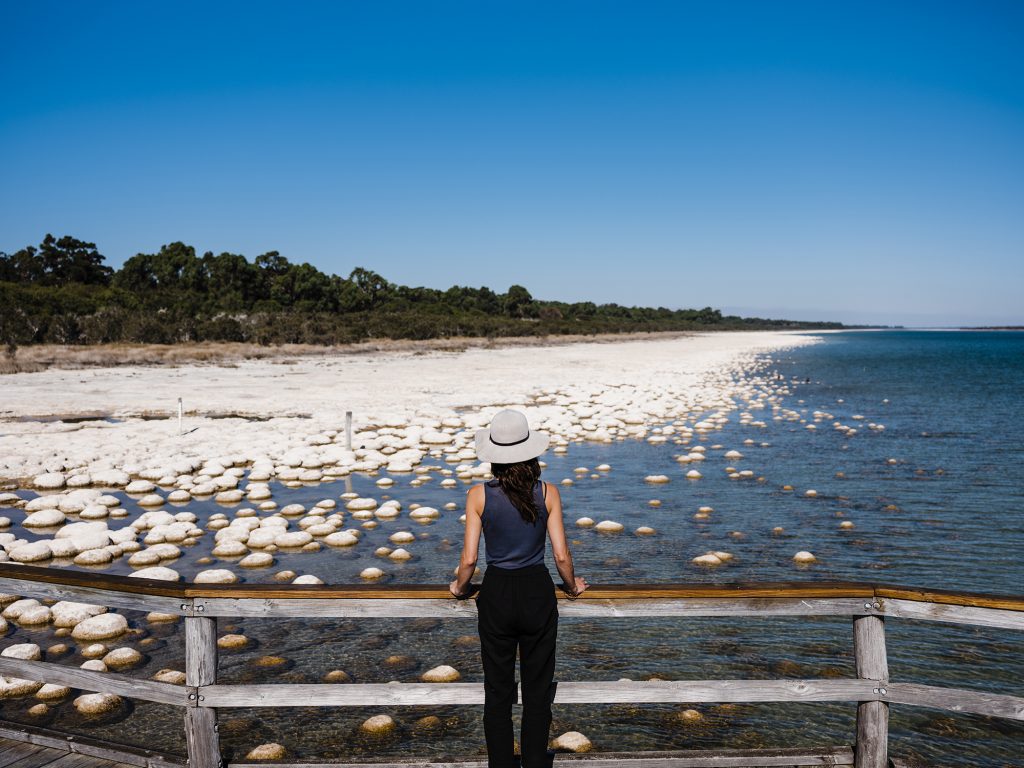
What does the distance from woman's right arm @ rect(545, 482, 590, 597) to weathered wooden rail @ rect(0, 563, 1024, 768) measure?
0.09m

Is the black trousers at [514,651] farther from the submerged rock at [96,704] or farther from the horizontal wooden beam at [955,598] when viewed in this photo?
the submerged rock at [96,704]

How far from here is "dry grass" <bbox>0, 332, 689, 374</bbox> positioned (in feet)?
137

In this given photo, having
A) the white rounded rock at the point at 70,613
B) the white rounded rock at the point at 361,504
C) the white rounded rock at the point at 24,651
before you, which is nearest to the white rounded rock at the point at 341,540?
the white rounded rock at the point at 361,504

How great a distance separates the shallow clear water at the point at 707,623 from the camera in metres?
6.48

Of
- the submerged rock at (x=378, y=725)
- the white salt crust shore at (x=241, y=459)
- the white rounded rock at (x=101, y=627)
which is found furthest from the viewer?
the white salt crust shore at (x=241, y=459)

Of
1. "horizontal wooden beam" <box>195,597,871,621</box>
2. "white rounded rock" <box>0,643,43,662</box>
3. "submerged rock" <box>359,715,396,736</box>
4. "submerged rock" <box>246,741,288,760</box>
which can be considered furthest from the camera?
"white rounded rock" <box>0,643,43,662</box>

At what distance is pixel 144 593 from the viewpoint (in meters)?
4.03

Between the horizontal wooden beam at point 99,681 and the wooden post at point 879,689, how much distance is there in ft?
11.8

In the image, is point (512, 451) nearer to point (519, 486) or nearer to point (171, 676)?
point (519, 486)

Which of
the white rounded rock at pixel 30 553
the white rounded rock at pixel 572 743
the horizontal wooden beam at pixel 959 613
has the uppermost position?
the horizontal wooden beam at pixel 959 613

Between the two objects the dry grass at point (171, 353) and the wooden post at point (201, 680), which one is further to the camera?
the dry grass at point (171, 353)

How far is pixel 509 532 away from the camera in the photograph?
3848 millimetres

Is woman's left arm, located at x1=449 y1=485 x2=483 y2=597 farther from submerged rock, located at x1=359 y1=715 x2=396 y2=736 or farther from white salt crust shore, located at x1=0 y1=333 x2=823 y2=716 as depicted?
submerged rock, located at x1=359 y1=715 x2=396 y2=736

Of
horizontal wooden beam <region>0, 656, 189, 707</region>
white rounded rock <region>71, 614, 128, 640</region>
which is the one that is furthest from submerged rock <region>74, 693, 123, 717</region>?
horizontal wooden beam <region>0, 656, 189, 707</region>
